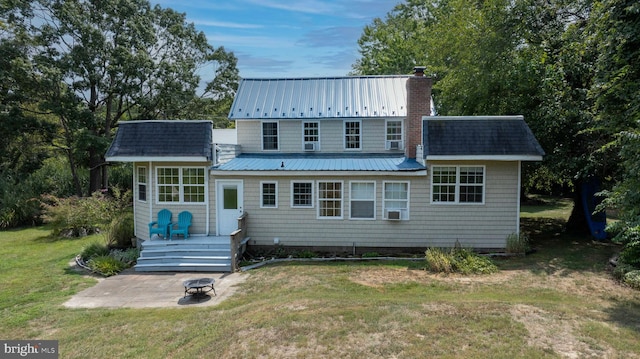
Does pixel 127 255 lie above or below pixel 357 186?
below

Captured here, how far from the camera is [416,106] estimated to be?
50.4 feet

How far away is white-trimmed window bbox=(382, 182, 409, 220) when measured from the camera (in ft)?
46.1

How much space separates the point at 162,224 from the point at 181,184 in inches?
62.8

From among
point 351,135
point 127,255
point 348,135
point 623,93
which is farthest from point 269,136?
point 623,93

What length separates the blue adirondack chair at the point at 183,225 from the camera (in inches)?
560

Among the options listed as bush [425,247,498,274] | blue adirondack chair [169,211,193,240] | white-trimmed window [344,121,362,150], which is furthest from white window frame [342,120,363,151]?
blue adirondack chair [169,211,193,240]

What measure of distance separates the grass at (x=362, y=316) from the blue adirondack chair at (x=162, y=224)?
2.77 m

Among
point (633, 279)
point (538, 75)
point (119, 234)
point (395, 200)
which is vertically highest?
point (538, 75)

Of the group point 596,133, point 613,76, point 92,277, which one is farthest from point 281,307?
point 596,133

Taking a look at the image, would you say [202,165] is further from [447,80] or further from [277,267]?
[447,80]

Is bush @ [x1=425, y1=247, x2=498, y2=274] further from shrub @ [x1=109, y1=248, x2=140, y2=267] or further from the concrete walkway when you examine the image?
shrub @ [x1=109, y1=248, x2=140, y2=267]

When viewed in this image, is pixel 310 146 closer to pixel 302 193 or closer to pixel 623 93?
pixel 302 193

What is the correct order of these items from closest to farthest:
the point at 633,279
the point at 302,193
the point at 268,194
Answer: the point at 633,279 → the point at 302,193 → the point at 268,194

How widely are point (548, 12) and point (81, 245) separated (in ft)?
70.9
